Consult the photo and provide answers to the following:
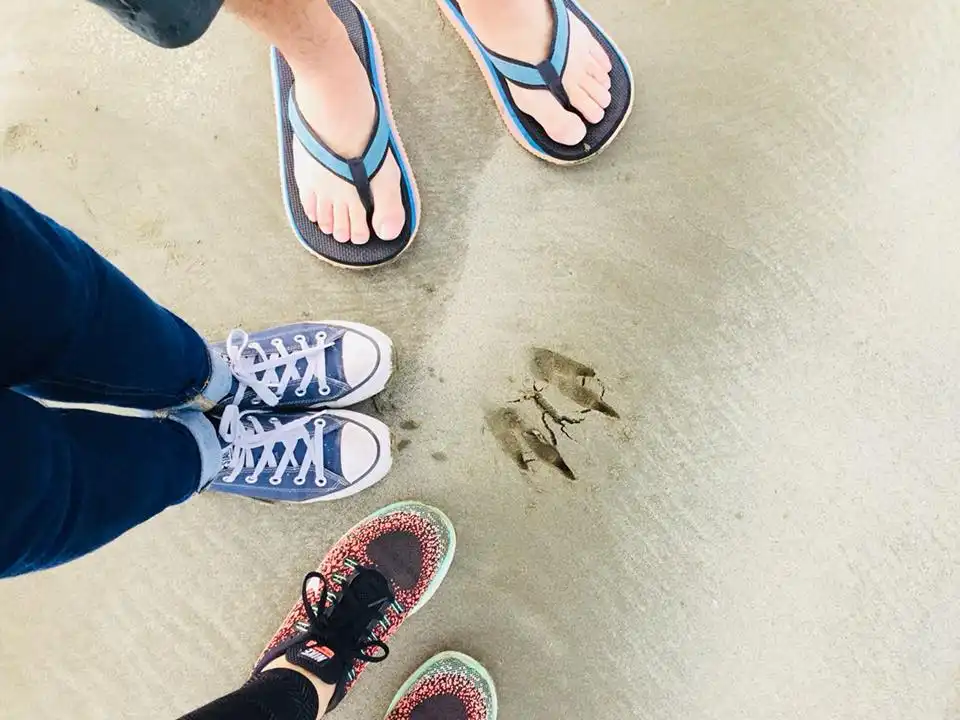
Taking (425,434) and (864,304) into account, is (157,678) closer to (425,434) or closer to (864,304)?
(425,434)

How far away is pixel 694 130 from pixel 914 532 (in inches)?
24.8

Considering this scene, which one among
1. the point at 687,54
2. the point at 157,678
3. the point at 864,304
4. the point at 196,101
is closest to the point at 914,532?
the point at 864,304

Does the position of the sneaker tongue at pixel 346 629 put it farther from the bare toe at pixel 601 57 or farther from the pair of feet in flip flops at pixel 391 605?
the bare toe at pixel 601 57


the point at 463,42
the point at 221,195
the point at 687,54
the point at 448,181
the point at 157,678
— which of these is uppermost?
the point at 687,54

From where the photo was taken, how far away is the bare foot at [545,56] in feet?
2.83

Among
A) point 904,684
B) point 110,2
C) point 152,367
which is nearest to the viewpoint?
point 110,2

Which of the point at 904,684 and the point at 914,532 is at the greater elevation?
the point at 914,532

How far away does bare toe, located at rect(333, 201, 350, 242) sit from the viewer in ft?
2.97

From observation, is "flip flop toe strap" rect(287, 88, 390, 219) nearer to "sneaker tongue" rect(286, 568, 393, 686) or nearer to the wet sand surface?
the wet sand surface

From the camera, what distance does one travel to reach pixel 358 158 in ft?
2.90

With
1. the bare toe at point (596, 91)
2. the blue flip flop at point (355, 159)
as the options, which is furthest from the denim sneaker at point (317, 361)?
the bare toe at point (596, 91)

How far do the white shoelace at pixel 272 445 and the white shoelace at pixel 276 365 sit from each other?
37mm

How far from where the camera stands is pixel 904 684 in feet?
2.94

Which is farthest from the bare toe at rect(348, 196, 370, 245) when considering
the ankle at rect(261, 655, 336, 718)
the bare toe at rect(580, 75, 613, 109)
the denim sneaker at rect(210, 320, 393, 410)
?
the ankle at rect(261, 655, 336, 718)
